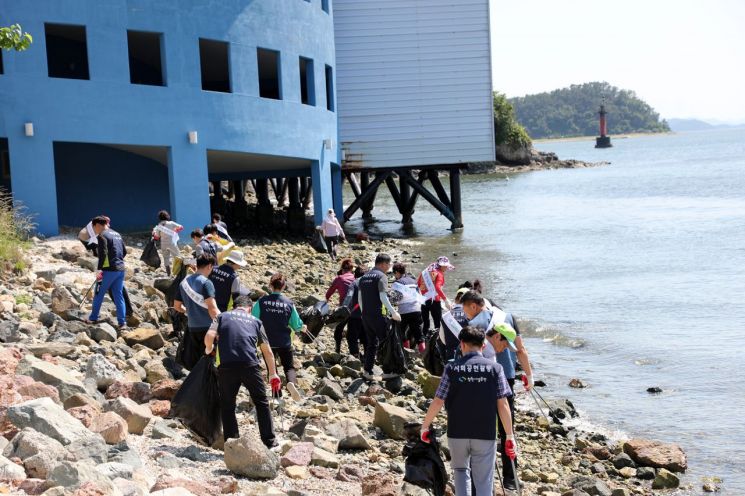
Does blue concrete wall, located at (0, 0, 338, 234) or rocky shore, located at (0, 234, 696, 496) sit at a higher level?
blue concrete wall, located at (0, 0, 338, 234)

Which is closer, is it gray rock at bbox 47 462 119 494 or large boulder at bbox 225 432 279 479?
gray rock at bbox 47 462 119 494

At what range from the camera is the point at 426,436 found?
7.72 m

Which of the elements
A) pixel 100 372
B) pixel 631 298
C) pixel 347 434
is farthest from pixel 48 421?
pixel 631 298

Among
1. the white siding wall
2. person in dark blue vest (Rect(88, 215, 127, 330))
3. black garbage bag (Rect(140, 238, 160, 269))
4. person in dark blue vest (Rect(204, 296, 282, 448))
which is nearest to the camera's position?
person in dark blue vest (Rect(204, 296, 282, 448))

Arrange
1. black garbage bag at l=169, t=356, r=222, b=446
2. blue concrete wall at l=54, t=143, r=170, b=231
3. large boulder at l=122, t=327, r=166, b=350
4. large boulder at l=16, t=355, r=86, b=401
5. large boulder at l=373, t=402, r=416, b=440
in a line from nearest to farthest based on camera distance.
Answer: black garbage bag at l=169, t=356, r=222, b=446
large boulder at l=16, t=355, r=86, b=401
large boulder at l=373, t=402, r=416, b=440
large boulder at l=122, t=327, r=166, b=350
blue concrete wall at l=54, t=143, r=170, b=231

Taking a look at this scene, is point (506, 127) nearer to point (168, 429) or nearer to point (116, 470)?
point (168, 429)

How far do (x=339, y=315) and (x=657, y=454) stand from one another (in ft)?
16.6

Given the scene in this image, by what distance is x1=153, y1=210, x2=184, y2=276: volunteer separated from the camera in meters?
17.0

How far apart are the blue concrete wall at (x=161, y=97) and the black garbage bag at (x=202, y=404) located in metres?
12.3

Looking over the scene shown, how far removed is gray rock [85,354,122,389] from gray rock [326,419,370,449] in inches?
91.0

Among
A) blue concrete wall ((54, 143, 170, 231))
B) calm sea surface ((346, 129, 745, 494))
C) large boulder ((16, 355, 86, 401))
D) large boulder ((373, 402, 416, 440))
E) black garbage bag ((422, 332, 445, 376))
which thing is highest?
blue concrete wall ((54, 143, 170, 231))

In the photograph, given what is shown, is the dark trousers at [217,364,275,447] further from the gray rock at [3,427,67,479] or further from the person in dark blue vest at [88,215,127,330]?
the person in dark blue vest at [88,215,127,330]

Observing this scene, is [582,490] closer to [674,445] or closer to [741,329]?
[674,445]

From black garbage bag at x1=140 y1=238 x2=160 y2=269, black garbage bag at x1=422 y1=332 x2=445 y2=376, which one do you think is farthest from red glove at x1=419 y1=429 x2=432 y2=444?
black garbage bag at x1=140 y1=238 x2=160 y2=269
